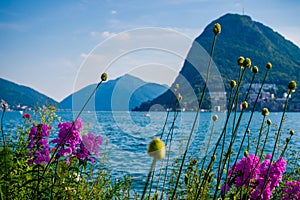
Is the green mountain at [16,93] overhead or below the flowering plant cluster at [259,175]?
overhead

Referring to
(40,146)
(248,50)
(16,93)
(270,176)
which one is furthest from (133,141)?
(16,93)

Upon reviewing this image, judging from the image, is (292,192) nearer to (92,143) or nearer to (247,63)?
(92,143)

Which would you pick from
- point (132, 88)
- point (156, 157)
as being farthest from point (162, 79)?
point (156, 157)

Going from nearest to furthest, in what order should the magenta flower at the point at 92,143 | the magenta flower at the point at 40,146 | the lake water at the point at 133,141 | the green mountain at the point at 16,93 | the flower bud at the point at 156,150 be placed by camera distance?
the flower bud at the point at 156,150
the magenta flower at the point at 40,146
the magenta flower at the point at 92,143
the lake water at the point at 133,141
the green mountain at the point at 16,93

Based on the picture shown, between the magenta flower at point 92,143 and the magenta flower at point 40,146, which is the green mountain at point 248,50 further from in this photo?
the magenta flower at point 40,146

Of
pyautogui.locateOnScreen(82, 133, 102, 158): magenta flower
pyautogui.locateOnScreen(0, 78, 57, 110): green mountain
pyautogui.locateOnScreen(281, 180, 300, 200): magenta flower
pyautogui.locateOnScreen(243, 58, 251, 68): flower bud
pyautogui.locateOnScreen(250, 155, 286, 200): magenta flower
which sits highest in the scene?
pyautogui.locateOnScreen(0, 78, 57, 110): green mountain

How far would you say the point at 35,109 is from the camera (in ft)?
15.3

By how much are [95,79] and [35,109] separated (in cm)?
157

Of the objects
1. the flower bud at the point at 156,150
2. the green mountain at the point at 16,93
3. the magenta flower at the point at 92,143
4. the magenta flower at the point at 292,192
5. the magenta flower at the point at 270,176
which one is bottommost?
the magenta flower at the point at 292,192

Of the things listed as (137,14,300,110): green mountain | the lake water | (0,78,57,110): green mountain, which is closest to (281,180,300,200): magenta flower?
the lake water

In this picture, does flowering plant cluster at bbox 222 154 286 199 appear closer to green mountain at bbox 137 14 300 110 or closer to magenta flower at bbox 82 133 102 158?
magenta flower at bbox 82 133 102 158

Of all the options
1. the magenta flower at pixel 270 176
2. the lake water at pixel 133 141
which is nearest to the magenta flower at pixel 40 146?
the lake water at pixel 133 141

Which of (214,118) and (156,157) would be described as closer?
(156,157)

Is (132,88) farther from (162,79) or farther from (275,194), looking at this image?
(275,194)
